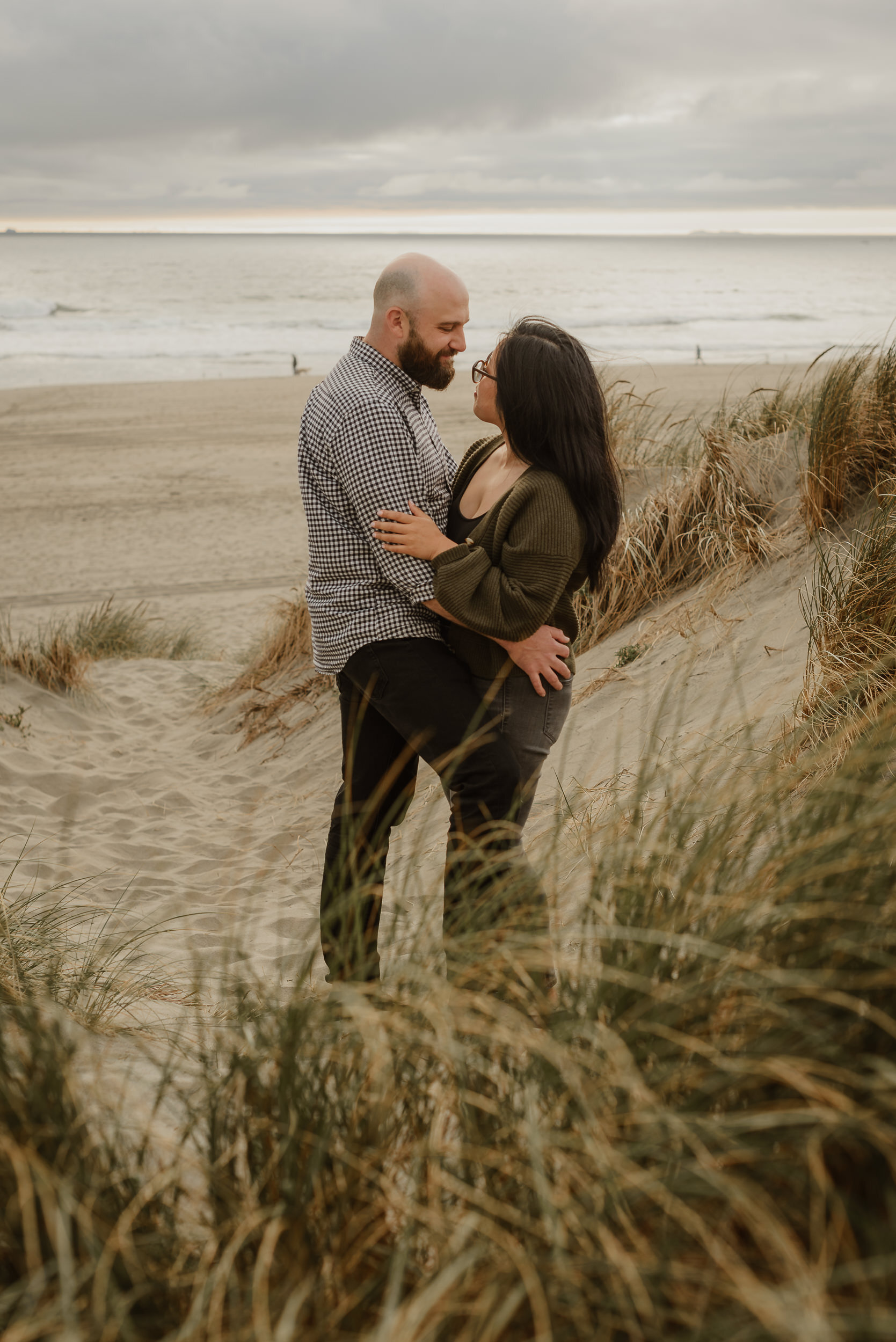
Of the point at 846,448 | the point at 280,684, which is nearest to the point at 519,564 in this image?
the point at 846,448

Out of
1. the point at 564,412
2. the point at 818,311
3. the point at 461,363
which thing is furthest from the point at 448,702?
the point at 818,311

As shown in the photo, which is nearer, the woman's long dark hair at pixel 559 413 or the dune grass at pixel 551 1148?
the dune grass at pixel 551 1148

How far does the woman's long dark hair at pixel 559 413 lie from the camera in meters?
2.55

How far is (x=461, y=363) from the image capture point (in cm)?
2781

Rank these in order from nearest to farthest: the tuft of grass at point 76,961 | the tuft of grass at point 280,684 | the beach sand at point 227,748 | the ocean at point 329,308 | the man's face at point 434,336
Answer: the tuft of grass at point 76,961
the man's face at point 434,336
the beach sand at point 227,748
the tuft of grass at point 280,684
the ocean at point 329,308

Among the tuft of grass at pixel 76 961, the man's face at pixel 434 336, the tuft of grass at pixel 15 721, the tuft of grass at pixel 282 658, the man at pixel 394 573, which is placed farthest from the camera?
the tuft of grass at pixel 282 658

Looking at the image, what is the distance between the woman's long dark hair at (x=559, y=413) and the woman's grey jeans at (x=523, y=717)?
44 centimetres

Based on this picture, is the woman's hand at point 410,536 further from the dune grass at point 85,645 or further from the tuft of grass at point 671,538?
the dune grass at point 85,645

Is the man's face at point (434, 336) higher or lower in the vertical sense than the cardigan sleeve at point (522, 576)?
higher

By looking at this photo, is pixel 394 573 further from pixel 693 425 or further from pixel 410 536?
pixel 693 425

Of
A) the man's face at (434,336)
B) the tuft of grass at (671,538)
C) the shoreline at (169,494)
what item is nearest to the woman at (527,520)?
the man's face at (434,336)

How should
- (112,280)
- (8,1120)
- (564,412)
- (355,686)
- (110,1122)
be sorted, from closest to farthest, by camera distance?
1. (8,1120)
2. (110,1122)
3. (564,412)
4. (355,686)
5. (112,280)

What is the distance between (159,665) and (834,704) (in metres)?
5.38

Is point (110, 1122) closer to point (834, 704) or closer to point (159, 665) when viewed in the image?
point (834, 704)
